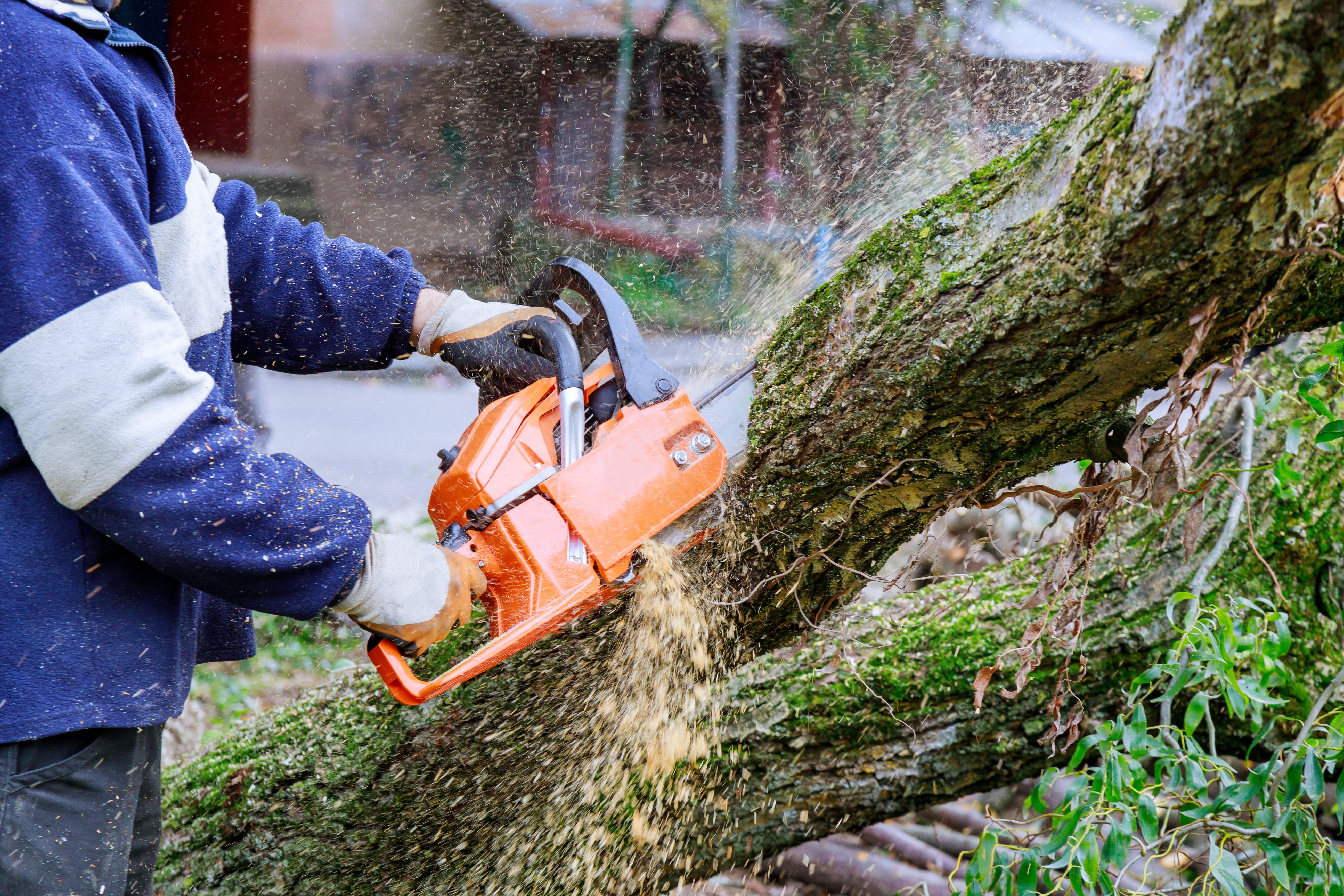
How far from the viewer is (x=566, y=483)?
5.27ft

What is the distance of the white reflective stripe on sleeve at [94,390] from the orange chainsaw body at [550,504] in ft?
1.90

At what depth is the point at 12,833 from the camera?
4.01 feet

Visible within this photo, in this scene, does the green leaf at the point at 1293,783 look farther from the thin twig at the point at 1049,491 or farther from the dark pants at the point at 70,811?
the dark pants at the point at 70,811

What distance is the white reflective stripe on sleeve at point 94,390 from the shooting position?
1098 millimetres

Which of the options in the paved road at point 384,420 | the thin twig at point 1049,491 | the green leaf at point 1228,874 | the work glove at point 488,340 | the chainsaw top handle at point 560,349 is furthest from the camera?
the paved road at point 384,420

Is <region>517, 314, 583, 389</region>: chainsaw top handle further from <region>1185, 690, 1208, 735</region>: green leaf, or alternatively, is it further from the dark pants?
<region>1185, 690, 1208, 735</region>: green leaf

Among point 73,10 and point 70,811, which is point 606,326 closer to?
point 73,10


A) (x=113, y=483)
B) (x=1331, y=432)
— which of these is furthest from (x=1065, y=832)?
(x=113, y=483)

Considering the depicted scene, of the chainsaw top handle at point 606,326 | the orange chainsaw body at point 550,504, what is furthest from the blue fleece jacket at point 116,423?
the chainsaw top handle at point 606,326

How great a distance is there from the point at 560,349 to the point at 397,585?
52cm

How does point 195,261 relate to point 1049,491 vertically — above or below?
above

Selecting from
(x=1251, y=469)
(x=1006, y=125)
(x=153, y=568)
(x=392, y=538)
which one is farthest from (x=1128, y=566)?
(x=1006, y=125)

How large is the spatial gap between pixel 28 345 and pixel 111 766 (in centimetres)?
66

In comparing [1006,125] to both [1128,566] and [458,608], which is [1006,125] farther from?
[458,608]
